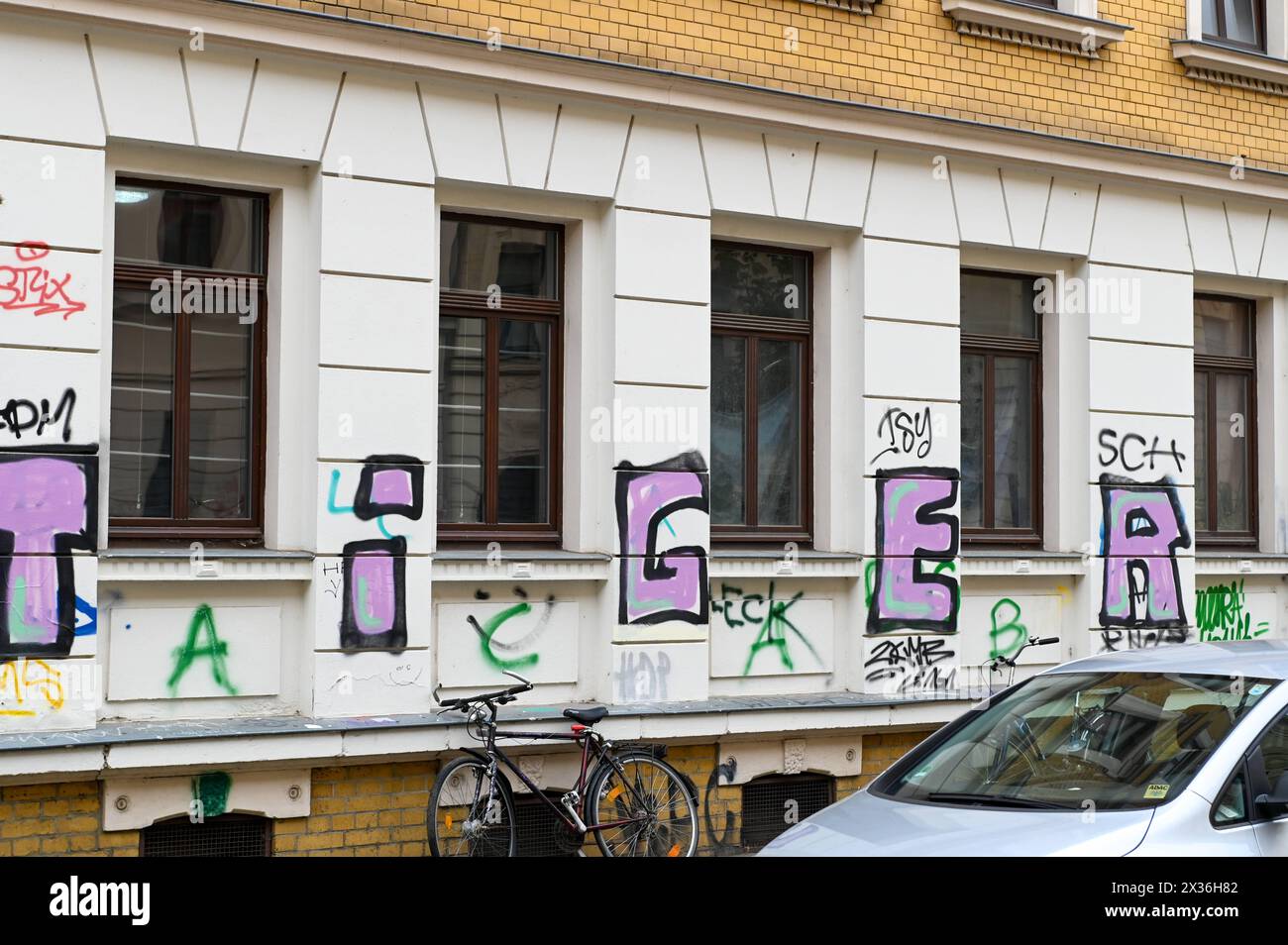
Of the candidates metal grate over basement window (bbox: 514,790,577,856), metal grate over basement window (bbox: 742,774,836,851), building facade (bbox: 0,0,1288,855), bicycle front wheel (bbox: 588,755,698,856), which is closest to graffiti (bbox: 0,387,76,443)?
building facade (bbox: 0,0,1288,855)

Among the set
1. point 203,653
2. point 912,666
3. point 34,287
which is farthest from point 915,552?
point 34,287

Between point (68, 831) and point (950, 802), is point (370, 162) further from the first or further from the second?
point (950, 802)

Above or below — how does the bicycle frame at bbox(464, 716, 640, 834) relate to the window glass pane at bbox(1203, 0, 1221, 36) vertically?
below

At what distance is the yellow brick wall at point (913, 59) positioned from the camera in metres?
9.22

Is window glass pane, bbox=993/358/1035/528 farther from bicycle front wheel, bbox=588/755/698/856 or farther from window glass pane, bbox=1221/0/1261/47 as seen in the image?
bicycle front wheel, bbox=588/755/698/856

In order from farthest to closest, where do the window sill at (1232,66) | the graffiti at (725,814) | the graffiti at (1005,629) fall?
the window sill at (1232,66)
the graffiti at (1005,629)
the graffiti at (725,814)

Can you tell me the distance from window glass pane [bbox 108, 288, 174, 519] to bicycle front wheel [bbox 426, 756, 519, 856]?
2.14 meters

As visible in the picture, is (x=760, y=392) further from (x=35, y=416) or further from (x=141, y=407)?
(x=35, y=416)

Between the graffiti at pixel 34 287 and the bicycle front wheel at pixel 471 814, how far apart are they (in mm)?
3162

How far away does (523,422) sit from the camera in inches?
376

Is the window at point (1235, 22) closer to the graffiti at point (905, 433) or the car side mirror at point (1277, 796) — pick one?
the graffiti at point (905, 433)

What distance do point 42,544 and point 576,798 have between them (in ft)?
10.3

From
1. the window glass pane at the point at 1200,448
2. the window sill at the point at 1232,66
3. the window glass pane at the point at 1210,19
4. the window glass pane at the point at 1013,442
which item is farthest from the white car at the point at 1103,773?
the window glass pane at the point at 1210,19

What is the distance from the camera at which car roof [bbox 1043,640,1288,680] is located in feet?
19.4
